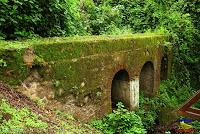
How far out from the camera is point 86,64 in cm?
721

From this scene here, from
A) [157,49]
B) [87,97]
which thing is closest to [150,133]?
[157,49]

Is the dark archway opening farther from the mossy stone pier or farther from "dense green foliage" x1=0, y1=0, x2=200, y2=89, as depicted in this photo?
the mossy stone pier

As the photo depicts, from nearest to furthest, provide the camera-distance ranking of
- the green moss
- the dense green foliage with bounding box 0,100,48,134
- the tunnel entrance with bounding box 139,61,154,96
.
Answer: the dense green foliage with bounding box 0,100,48,134 → the green moss → the tunnel entrance with bounding box 139,61,154,96

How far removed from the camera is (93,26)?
12.7 m

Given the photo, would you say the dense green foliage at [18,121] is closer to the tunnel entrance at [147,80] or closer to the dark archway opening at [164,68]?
the tunnel entrance at [147,80]

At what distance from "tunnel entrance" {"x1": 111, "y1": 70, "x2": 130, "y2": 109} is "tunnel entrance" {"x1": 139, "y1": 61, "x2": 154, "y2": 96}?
2163mm

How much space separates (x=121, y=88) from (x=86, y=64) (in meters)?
2.79

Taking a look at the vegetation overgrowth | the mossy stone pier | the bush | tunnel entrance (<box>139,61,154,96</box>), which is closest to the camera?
the mossy stone pier

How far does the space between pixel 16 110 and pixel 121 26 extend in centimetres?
1129

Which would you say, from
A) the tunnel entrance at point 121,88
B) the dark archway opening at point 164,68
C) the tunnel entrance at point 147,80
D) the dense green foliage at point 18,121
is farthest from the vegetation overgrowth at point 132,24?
the dense green foliage at point 18,121

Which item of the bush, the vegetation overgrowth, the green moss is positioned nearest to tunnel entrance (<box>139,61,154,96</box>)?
the vegetation overgrowth

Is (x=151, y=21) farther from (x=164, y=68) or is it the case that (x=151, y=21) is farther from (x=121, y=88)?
(x=121, y=88)

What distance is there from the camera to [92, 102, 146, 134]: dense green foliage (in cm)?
734

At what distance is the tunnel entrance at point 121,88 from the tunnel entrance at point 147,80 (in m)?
2.16
